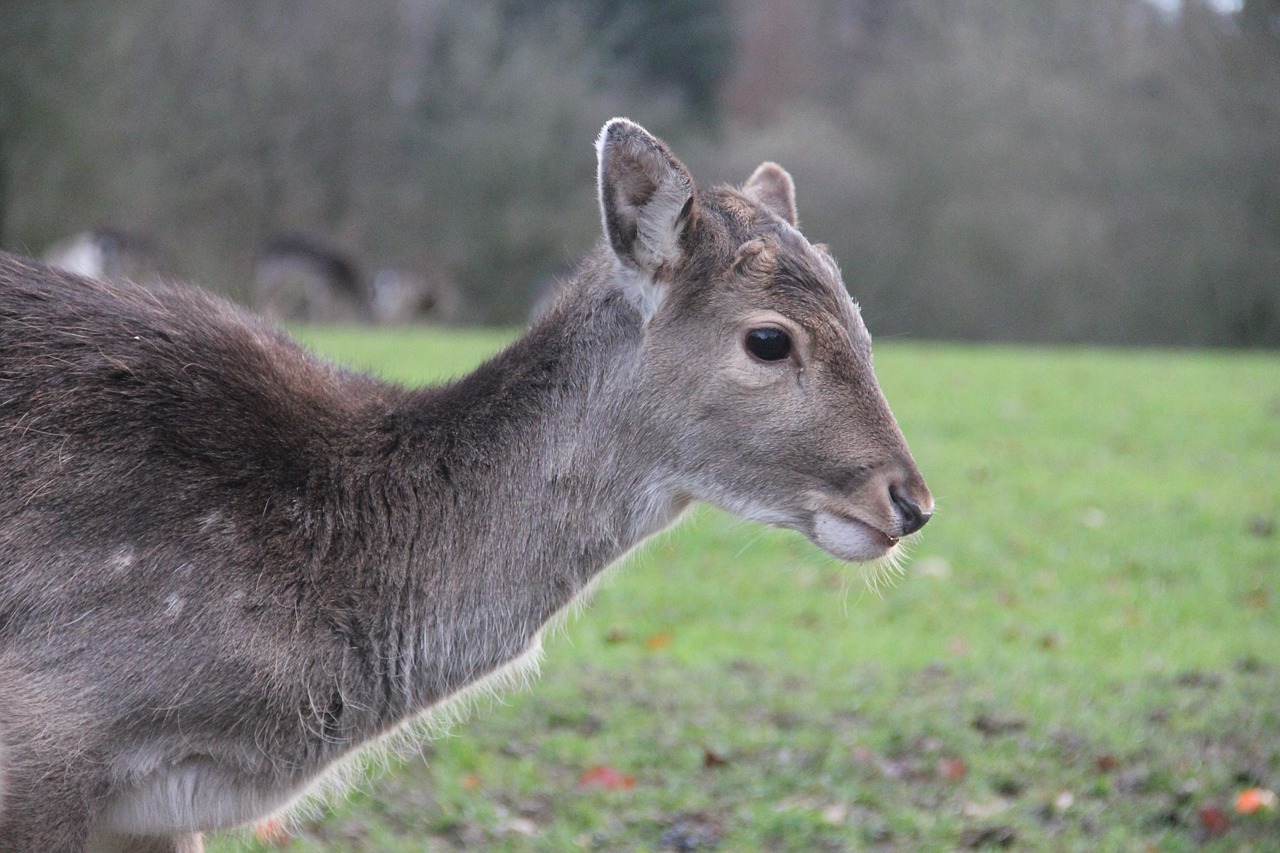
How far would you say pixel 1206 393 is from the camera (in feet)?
47.1

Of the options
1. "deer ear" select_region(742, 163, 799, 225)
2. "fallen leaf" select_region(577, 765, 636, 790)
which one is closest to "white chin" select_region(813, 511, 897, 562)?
"deer ear" select_region(742, 163, 799, 225)

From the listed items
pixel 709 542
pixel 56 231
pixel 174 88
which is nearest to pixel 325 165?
pixel 174 88

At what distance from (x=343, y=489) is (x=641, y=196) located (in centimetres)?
105

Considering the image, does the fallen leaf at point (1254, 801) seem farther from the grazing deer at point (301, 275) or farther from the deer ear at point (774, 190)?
the grazing deer at point (301, 275)

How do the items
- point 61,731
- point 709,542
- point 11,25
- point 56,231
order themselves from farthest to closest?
point 56,231 → point 11,25 → point 709,542 → point 61,731

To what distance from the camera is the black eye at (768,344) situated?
335 centimetres

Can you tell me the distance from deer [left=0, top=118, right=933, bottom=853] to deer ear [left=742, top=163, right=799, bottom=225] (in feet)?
1.44

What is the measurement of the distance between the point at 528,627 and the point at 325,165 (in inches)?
1102

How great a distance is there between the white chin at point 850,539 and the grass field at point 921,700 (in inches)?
14.8

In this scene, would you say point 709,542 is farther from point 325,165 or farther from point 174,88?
point 325,165

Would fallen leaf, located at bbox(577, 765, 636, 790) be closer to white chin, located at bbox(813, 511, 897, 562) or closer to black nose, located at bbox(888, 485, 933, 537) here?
white chin, located at bbox(813, 511, 897, 562)

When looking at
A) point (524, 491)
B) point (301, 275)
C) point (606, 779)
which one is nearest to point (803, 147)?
point (301, 275)

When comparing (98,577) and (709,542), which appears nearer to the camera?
(98,577)

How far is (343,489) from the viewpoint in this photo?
3.37 m
